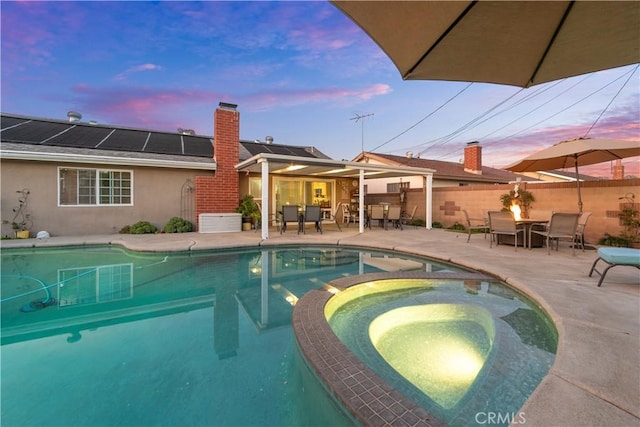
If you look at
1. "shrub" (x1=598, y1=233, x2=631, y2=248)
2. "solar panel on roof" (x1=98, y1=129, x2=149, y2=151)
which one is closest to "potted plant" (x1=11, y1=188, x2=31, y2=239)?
"solar panel on roof" (x1=98, y1=129, x2=149, y2=151)

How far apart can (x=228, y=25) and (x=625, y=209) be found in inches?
516

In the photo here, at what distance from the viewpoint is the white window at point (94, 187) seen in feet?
30.4

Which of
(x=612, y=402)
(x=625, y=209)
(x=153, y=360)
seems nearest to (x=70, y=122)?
(x=153, y=360)

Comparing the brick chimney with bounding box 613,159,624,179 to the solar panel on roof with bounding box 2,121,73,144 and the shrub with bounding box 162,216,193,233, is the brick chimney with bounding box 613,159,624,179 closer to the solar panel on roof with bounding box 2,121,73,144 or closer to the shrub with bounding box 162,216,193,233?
the shrub with bounding box 162,216,193,233

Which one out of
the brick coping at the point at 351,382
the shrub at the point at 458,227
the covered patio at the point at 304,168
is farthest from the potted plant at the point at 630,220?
the brick coping at the point at 351,382

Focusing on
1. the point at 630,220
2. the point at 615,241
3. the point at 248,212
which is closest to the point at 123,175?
the point at 248,212

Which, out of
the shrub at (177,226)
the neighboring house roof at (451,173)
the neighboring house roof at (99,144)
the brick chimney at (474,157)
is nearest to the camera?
the neighboring house roof at (99,144)

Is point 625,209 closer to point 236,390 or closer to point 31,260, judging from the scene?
point 236,390

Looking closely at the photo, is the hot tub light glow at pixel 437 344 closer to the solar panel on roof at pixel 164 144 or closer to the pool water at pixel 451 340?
the pool water at pixel 451 340

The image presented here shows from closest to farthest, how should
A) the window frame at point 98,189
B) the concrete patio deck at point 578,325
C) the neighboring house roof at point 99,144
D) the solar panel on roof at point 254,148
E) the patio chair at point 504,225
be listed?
1. the concrete patio deck at point 578,325
2. the patio chair at point 504,225
3. the neighboring house roof at point 99,144
4. the window frame at point 98,189
5. the solar panel on roof at point 254,148

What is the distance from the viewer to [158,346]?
2949mm

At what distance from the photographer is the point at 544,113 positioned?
14.4 metres

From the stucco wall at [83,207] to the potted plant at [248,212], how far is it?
201 centimetres

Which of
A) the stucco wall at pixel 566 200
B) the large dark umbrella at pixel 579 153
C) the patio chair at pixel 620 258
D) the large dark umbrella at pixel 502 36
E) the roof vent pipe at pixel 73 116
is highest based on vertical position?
the roof vent pipe at pixel 73 116
